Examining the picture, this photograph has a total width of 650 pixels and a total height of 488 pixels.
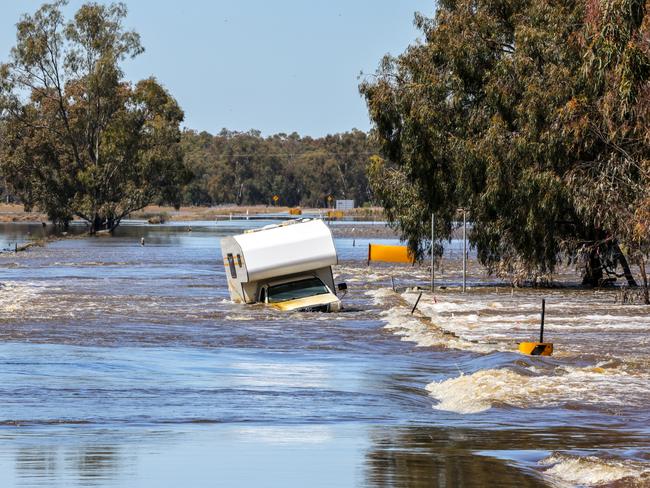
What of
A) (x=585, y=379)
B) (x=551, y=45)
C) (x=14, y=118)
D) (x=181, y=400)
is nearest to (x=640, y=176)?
(x=551, y=45)

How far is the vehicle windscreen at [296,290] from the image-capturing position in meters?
33.9

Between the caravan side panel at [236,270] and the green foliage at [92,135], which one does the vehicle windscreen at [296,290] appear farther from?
the green foliage at [92,135]

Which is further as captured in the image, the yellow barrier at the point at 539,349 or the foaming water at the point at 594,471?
the yellow barrier at the point at 539,349

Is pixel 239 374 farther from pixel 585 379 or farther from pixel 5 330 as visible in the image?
pixel 5 330

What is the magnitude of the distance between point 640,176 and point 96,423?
2180 cm

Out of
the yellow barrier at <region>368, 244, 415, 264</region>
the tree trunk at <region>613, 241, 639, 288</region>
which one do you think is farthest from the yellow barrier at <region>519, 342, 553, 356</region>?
the yellow barrier at <region>368, 244, 415, 264</region>

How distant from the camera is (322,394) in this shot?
18859mm

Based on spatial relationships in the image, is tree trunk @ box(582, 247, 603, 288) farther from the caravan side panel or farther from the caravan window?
the caravan window

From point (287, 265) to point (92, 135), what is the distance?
78527mm

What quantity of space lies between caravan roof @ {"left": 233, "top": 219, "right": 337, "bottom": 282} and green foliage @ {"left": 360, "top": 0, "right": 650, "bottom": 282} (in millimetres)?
7264

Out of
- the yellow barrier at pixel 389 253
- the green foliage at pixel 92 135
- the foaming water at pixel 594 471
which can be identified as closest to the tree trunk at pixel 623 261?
the yellow barrier at pixel 389 253

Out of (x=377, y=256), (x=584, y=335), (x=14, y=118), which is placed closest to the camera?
(x=584, y=335)

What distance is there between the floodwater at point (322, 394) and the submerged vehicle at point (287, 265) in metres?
0.69

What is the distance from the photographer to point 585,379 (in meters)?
20.3
